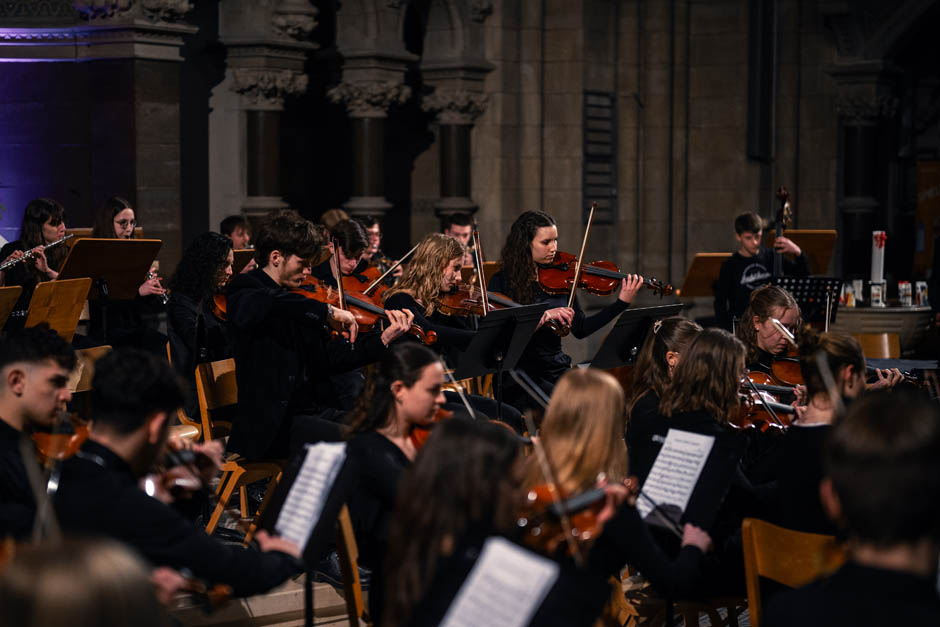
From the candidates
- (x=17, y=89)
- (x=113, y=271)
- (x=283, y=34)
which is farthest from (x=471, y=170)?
(x=113, y=271)

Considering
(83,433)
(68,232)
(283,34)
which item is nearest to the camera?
(83,433)

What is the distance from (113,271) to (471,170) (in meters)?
5.15

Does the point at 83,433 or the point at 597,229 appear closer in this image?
the point at 83,433

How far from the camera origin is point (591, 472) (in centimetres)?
308

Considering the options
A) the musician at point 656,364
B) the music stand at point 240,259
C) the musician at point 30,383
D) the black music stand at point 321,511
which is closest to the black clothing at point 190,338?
the music stand at point 240,259

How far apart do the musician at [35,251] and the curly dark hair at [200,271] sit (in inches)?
28.1

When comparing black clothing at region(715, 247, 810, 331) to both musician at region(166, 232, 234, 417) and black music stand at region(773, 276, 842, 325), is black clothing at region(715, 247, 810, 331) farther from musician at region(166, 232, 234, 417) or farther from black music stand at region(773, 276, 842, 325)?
musician at region(166, 232, 234, 417)

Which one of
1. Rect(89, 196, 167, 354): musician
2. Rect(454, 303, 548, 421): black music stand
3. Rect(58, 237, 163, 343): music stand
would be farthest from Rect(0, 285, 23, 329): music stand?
Rect(454, 303, 548, 421): black music stand

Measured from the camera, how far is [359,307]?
573 centimetres

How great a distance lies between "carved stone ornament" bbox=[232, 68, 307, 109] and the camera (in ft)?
32.1

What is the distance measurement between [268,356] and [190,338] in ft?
4.63

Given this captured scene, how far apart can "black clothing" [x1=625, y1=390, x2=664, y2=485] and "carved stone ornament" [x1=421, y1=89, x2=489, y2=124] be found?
7045mm

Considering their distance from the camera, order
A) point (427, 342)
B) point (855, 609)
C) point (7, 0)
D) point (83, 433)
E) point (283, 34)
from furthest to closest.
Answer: point (283, 34), point (7, 0), point (427, 342), point (83, 433), point (855, 609)

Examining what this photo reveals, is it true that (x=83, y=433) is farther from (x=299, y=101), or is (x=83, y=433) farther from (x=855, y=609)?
(x=299, y=101)
